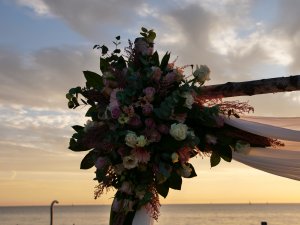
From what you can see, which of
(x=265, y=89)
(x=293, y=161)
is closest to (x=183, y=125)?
(x=265, y=89)

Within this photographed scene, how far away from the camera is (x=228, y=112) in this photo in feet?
15.9

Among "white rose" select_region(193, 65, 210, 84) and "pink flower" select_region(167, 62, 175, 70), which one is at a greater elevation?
"pink flower" select_region(167, 62, 175, 70)

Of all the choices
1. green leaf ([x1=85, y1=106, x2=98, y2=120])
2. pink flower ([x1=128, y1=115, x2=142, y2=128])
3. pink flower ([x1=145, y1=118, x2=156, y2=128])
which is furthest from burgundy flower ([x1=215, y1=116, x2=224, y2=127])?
green leaf ([x1=85, y1=106, x2=98, y2=120])

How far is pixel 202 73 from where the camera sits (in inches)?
188

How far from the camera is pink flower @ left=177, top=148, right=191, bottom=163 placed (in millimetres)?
4590

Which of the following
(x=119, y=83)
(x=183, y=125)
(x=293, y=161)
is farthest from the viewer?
(x=293, y=161)

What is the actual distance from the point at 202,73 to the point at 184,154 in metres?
0.69

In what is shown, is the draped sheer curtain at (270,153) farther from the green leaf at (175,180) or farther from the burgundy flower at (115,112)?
the burgundy flower at (115,112)

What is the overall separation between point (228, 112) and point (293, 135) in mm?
566

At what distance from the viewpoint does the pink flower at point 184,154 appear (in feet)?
15.1

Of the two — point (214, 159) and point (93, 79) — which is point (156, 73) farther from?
Answer: point (214, 159)

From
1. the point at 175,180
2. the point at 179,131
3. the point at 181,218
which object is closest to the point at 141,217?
the point at 175,180

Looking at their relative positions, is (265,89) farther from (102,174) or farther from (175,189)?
(102,174)

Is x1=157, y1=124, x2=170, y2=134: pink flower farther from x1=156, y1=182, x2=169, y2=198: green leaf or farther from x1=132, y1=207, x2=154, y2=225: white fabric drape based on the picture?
x1=132, y1=207, x2=154, y2=225: white fabric drape
